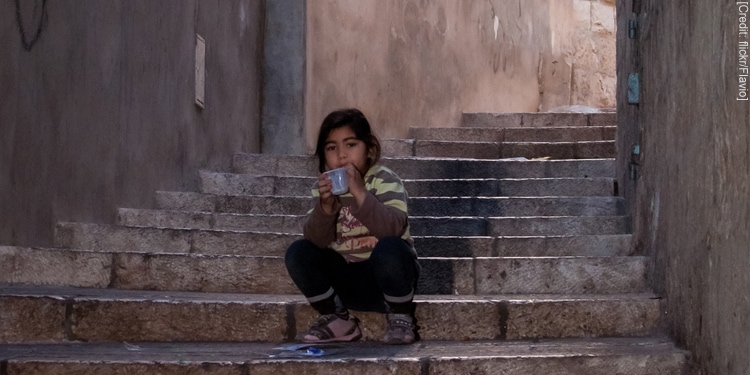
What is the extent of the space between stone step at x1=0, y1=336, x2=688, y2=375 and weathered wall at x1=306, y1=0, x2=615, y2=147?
5074 mm

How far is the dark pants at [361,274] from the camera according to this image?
11.7ft

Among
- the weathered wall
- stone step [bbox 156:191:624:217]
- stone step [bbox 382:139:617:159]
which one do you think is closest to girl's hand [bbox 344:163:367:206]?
stone step [bbox 156:191:624:217]

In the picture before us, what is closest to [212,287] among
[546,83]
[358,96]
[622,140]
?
[622,140]

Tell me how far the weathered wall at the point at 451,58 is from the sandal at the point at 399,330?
501cm

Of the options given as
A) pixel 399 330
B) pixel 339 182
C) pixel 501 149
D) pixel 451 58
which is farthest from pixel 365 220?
pixel 451 58

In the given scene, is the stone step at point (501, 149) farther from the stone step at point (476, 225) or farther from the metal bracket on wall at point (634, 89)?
the metal bracket on wall at point (634, 89)

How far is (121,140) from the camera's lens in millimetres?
5621

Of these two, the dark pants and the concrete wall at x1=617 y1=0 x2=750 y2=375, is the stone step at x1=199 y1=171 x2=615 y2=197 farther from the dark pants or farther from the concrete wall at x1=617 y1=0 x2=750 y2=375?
the dark pants

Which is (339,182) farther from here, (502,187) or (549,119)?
(549,119)

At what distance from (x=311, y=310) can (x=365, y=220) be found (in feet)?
1.51

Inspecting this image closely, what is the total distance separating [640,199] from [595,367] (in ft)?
4.61

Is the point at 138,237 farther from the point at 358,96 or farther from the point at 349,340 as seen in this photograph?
the point at 358,96

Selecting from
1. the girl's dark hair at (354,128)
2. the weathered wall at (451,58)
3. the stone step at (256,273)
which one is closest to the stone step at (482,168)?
the stone step at (256,273)

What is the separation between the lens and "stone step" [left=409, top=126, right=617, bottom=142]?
25.2 feet
